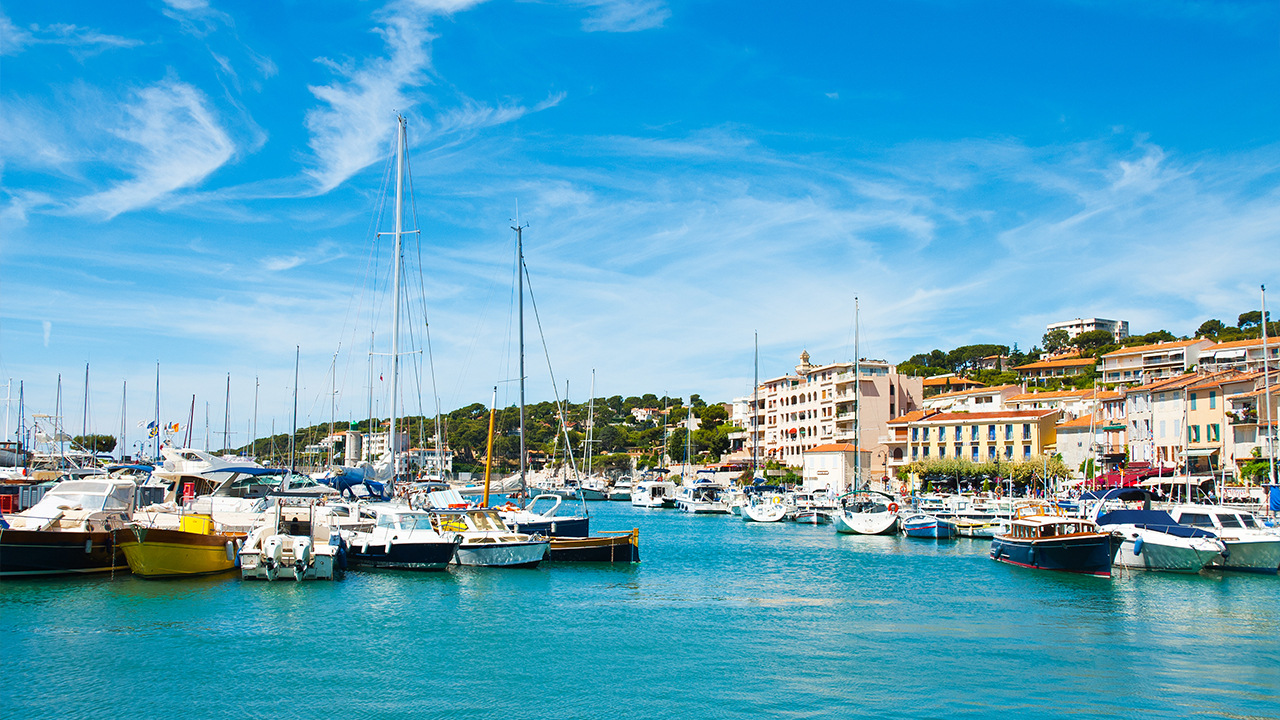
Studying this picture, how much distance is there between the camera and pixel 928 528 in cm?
5528

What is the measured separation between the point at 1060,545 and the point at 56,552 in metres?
38.1

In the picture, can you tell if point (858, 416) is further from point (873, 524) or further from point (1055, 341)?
point (1055, 341)

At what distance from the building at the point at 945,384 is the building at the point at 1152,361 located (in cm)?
1742

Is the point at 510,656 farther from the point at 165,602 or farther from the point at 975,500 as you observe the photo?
the point at 975,500

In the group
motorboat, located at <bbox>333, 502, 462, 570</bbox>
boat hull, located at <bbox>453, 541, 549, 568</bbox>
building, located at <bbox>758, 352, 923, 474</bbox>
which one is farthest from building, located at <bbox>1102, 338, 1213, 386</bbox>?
motorboat, located at <bbox>333, 502, 462, 570</bbox>

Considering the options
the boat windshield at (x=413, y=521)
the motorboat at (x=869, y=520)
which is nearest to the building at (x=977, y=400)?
the motorboat at (x=869, y=520)

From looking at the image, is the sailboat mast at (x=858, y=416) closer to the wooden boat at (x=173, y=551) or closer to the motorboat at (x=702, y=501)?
the motorboat at (x=702, y=501)

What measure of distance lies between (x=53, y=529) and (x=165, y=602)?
24.4 feet

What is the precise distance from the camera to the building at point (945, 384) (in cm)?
12962

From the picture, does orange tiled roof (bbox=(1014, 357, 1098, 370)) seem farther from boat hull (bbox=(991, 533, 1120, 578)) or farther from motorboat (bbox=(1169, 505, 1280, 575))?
boat hull (bbox=(991, 533, 1120, 578))

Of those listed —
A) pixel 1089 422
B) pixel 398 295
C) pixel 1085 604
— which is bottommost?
pixel 1085 604

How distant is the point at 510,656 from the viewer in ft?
71.1

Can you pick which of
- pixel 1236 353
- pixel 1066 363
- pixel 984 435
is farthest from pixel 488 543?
pixel 1066 363

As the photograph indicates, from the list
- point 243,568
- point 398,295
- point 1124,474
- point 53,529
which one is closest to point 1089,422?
point 1124,474
